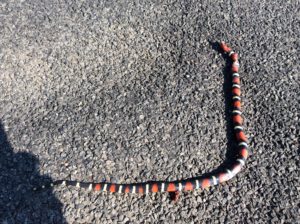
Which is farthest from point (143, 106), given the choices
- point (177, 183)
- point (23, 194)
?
point (23, 194)

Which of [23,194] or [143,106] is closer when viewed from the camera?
[23,194]

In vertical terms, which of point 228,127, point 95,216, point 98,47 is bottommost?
point 95,216

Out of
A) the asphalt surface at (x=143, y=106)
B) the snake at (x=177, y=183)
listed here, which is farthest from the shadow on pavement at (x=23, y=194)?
the snake at (x=177, y=183)

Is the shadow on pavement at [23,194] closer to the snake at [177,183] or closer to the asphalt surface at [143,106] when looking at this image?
the asphalt surface at [143,106]

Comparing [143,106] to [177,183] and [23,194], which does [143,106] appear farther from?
[23,194]

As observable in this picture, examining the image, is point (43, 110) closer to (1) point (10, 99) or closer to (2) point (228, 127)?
(1) point (10, 99)

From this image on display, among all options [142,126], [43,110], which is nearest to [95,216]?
[142,126]
